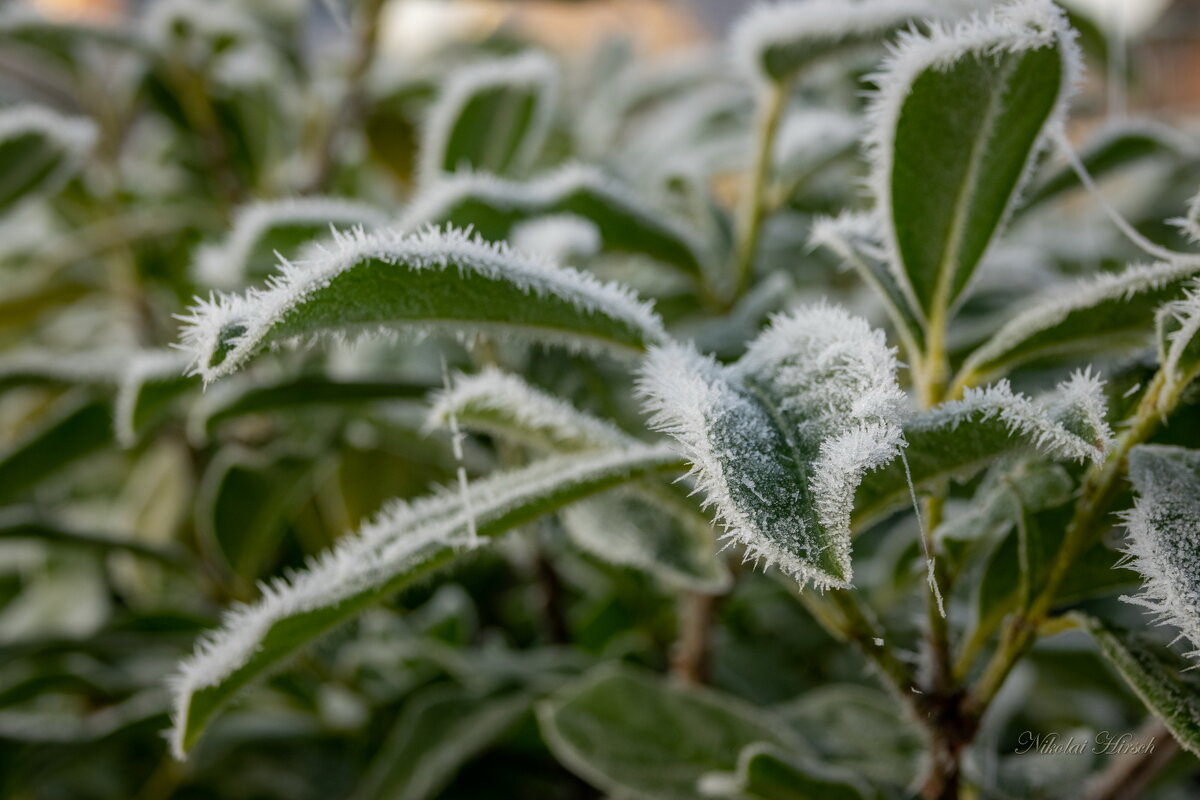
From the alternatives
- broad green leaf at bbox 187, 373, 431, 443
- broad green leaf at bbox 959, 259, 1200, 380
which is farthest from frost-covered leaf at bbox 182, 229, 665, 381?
broad green leaf at bbox 187, 373, 431, 443

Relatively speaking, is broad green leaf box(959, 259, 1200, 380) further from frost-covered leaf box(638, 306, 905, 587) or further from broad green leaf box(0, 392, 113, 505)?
broad green leaf box(0, 392, 113, 505)

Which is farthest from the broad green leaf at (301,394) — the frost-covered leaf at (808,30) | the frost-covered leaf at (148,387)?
the frost-covered leaf at (808,30)

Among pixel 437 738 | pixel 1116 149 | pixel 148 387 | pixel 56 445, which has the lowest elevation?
pixel 437 738

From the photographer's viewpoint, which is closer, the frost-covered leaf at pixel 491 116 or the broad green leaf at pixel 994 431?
the broad green leaf at pixel 994 431

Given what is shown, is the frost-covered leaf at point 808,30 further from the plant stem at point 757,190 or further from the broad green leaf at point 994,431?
the broad green leaf at point 994,431

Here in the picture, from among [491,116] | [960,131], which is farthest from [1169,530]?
[491,116]

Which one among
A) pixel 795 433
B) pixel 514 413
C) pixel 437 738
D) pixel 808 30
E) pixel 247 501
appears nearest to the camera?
pixel 795 433

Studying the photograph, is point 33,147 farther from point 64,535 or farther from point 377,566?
point 377,566
